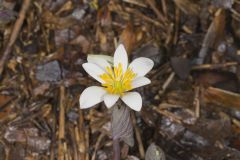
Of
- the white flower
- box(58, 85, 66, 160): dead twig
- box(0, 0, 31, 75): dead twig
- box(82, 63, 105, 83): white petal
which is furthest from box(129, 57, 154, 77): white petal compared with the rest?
box(0, 0, 31, 75): dead twig

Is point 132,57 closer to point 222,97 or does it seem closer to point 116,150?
point 222,97

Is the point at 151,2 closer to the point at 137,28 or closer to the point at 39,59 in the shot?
the point at 137,28

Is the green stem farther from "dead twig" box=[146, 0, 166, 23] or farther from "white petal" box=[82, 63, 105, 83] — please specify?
"dead twig" box=[146, 0, 166, 23]

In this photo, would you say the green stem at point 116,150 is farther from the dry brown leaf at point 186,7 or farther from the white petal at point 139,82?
the dry brown leaf at point 186,7

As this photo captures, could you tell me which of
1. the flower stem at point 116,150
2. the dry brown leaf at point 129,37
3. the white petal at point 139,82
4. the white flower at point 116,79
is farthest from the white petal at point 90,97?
the dry brown leaf at point 129,37

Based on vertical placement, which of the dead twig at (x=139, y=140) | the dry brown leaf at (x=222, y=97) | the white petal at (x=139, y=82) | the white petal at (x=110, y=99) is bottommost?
the dead twig at (x=139, y=140)

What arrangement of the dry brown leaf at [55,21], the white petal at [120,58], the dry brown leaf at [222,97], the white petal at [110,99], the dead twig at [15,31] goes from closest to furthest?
the white petal at [110,99] → the white petal at [120,58] → the dry brown leaf at [222,97] → the dead twig at [15,31] → the dry brown leaf at [55,21]

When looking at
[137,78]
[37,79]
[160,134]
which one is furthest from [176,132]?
[37,79]
